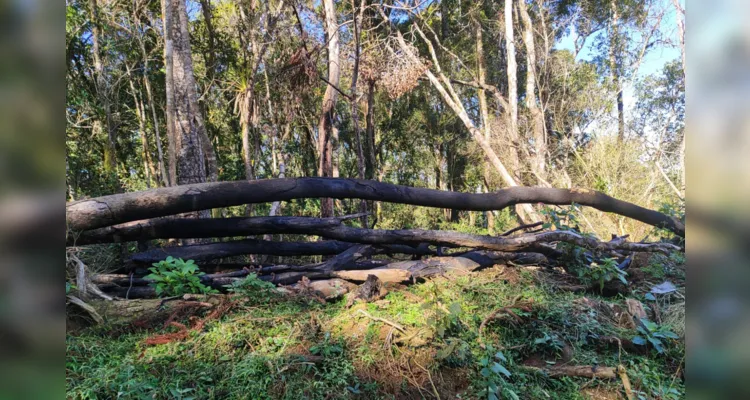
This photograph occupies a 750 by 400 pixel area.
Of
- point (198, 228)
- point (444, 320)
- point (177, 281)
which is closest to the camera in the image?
point (444, 320)

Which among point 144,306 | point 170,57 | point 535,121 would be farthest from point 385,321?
point 535,121

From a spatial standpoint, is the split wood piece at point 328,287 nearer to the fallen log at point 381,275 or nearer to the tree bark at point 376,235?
the fallen log at point 381,275

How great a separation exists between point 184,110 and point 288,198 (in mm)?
2723

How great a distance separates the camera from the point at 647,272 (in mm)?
4312

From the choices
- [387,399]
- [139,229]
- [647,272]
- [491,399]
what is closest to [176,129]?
[139,229]

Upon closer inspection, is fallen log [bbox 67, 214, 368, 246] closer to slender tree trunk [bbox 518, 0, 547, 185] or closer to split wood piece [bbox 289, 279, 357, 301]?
split wood piece [bbox 289, 279, 357, 301]

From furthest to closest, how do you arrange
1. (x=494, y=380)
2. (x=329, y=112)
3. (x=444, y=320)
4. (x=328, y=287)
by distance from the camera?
(x=329, y=112) < (x=328, y=287) < (x=444, y=320) < (x=494, y=380)

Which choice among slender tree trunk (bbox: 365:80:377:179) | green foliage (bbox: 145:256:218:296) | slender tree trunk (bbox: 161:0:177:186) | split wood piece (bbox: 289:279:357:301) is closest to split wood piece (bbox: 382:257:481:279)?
split wood piece (bbox: 289:279:357:301)

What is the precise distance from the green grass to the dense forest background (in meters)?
3.39

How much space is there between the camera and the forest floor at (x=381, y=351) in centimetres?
206

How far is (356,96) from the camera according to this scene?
30.5 ft

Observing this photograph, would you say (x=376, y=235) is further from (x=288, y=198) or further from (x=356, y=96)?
(x=356, y=96)
